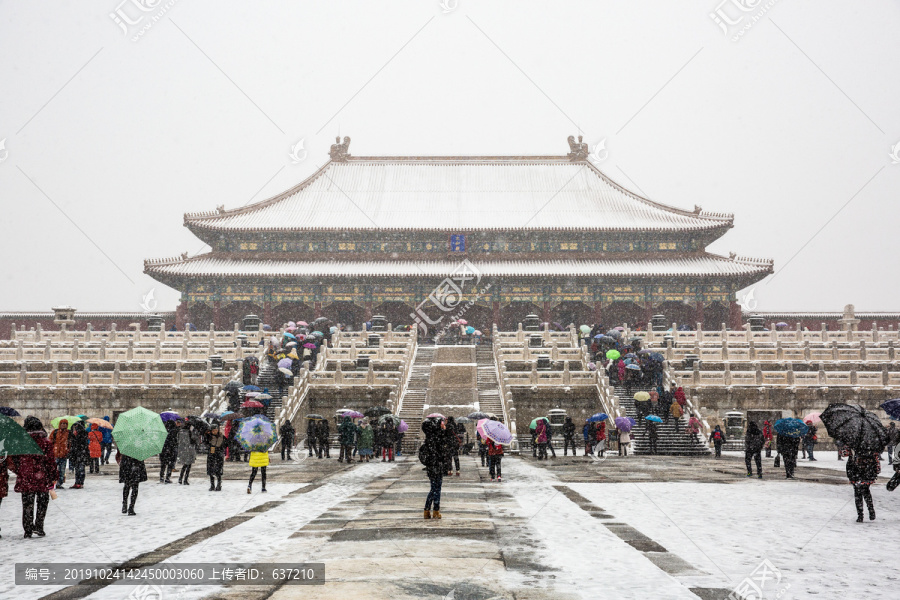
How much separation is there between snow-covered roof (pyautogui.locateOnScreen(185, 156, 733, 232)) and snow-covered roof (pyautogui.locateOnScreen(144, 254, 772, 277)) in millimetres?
1931

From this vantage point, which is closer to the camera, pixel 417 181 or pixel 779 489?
pixel 779 489

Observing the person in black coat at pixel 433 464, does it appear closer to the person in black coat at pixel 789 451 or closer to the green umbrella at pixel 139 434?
the green umbrella at pixel 139 434

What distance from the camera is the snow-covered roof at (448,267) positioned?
1658 inches

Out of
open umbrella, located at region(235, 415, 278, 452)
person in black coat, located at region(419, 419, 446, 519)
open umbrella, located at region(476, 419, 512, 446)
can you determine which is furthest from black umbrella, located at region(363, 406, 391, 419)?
person in black coat, located at region(419, 419, 446, 519)

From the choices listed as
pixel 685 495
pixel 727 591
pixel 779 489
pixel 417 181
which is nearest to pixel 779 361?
pixel 779 489

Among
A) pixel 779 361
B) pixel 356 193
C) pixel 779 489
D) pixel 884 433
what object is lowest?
pixel 779 489

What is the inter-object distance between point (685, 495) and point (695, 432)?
9898 millimetres

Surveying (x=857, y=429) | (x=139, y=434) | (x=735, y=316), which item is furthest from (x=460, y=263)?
(x=857, y=429)

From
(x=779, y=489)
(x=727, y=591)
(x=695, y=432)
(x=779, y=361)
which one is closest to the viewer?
(x=727, y=591)

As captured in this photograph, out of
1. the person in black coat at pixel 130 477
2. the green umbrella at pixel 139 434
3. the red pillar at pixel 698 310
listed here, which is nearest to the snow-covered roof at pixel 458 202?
the red pillar at pixel 698 310

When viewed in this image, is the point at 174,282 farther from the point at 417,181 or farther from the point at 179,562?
the point at 179,562

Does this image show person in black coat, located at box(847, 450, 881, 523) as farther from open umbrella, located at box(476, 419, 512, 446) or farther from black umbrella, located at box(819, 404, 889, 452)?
open umbrella, located at box(476, 419, 512, 446)

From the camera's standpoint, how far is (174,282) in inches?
1683

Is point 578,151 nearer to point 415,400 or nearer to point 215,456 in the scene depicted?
point 415,400
